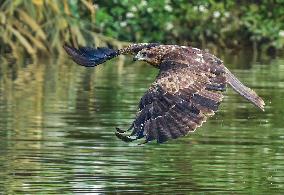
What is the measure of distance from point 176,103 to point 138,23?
22.0 metres

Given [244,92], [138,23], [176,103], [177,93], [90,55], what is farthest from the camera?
[138,23]

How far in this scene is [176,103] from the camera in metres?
10.8

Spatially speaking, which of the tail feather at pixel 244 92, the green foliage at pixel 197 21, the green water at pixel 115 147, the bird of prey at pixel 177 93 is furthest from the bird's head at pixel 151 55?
the green foliage at pixel 197 21

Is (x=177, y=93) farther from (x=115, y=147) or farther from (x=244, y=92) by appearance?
(x=115, y=147)

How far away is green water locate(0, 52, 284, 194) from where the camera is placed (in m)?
11.6

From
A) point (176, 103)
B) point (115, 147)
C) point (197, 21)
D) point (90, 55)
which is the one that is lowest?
point (115, 147)

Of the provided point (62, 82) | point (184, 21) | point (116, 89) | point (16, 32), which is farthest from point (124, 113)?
point (184, 21)

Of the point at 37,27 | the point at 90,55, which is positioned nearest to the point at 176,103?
the point at 90,55

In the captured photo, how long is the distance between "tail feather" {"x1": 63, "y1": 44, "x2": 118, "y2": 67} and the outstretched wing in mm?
1379

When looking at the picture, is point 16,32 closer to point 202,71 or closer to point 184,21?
point 184,21

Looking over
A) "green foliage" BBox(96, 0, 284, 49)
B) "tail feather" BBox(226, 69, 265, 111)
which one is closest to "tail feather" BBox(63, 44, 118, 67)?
"tail feather" BBox(226, 69, 265, 111)

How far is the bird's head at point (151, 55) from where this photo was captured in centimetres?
1170

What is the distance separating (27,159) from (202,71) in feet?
7.79

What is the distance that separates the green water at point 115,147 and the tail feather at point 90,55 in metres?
0.90
